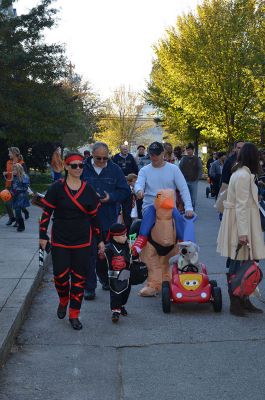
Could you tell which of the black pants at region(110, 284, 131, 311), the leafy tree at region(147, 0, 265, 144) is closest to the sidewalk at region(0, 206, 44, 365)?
the black pants at region(110, 284, 131, 311)

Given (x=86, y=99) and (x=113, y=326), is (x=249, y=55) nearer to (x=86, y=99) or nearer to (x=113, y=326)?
(x=86, y=99)

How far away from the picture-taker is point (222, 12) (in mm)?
37219

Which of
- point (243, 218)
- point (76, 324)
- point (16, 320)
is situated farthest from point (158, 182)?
point (16, 320)

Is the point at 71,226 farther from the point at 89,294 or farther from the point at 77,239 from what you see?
the point at 89,294

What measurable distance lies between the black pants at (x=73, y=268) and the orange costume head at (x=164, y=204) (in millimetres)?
1387

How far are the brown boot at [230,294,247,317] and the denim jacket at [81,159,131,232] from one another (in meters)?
1.78

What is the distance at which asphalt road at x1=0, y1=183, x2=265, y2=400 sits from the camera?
468 cm

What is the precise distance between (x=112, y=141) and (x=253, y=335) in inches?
3059

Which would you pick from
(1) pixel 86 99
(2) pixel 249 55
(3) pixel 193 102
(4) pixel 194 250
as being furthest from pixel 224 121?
(4) pixel 194 250

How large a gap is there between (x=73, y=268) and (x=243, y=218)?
5.96 ft

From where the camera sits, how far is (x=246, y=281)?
6656 millimetres

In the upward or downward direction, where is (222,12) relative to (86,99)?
upward

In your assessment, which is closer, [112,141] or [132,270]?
[132,270]

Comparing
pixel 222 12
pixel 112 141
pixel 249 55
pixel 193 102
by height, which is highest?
pixel 222 12
